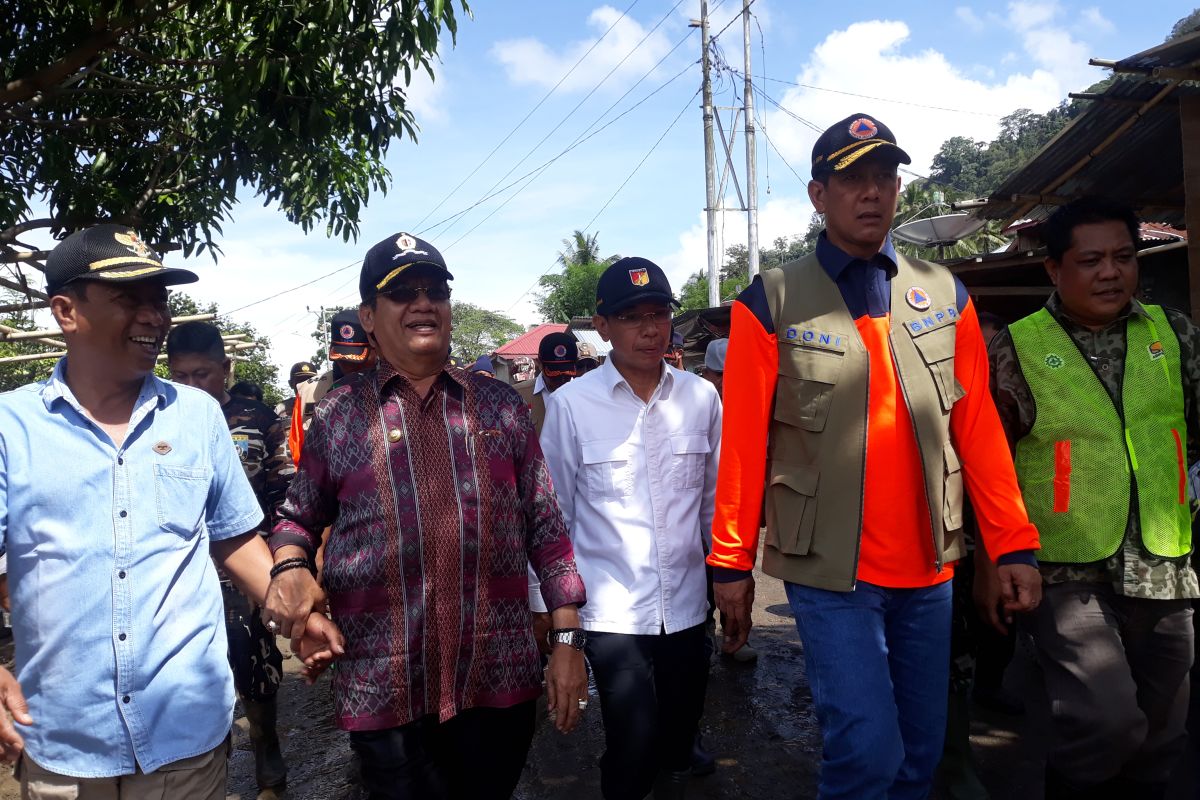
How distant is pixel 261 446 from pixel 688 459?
2.31 m

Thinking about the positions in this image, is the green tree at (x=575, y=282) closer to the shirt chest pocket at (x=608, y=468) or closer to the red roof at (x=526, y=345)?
the red roof at (x=526, y=345)

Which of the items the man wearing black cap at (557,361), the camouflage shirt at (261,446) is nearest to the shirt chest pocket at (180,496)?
the camouflage shirt at (261,446)

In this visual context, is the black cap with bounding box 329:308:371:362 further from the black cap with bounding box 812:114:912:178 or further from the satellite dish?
the satellite dish

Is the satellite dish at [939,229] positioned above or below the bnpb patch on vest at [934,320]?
above

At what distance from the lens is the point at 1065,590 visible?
8.70 ft

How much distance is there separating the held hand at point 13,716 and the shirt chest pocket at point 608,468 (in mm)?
1773

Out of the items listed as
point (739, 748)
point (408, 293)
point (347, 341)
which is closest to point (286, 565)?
point (408, 293)

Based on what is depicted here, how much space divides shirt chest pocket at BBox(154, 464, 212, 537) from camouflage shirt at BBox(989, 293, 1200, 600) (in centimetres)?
253

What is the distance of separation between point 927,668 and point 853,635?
317 millimetres

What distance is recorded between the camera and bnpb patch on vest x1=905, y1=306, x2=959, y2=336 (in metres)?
2.54

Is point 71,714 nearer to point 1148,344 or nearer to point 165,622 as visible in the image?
point 165,622

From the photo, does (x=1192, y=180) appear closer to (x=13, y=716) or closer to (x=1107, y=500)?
(x=1107, y=500)

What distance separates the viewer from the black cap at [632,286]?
3.11 metres

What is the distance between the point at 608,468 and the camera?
10.00ft
